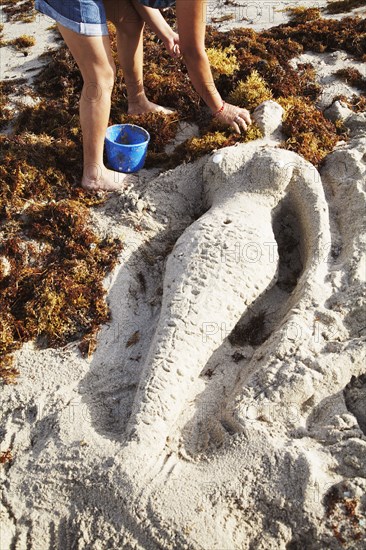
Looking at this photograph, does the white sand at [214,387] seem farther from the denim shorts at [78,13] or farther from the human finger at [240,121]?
the denim shorts at [78,13]

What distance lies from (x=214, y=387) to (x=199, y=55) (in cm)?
275

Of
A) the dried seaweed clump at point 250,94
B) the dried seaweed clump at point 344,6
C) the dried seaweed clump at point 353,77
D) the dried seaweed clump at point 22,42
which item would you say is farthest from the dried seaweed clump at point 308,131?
the dried seaweed clump at point 22,42

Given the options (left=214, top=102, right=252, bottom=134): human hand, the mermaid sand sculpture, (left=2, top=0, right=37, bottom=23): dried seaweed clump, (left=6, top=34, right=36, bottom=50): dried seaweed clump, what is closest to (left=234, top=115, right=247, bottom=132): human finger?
(left=214, top=102, right=252, bottom=134): human hand

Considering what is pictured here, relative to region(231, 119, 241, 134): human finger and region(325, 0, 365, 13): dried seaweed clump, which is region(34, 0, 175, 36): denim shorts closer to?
region(231, 119, 241, 134): human finger

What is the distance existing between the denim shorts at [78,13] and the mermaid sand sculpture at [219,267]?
1583 millimetres

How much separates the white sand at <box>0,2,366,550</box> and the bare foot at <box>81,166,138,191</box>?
0.19 metres

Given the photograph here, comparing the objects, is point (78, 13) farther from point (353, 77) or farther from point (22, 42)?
point (22, 42)

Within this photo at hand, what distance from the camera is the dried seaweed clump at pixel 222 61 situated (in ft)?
19.5

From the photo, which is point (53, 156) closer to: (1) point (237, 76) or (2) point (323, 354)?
(1) point (237, 76)

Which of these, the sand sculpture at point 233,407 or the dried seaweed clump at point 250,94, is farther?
the dried seaweed clump at point 250,94

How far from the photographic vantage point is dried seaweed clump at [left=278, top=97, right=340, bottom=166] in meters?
5.03

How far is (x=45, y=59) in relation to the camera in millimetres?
7000

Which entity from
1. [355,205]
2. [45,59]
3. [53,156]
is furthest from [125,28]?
[355,205]

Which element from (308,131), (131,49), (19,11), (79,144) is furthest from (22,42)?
(308,131)
